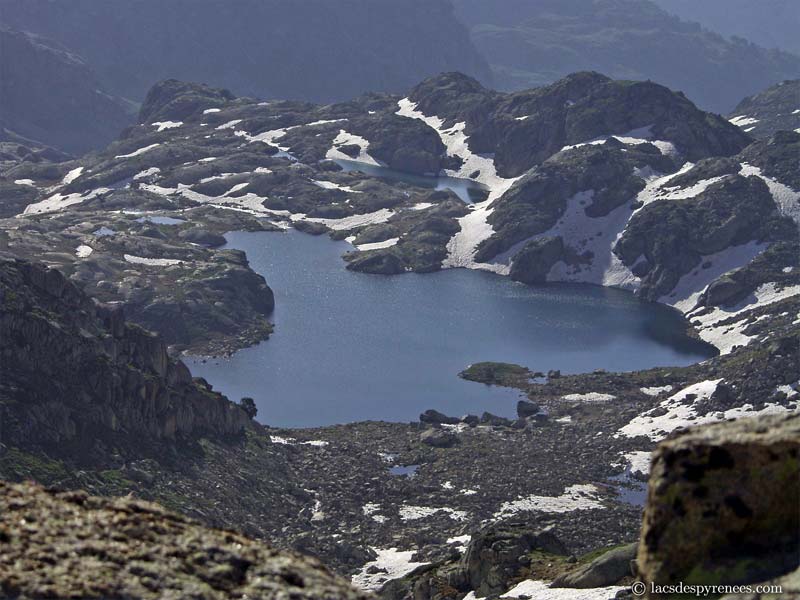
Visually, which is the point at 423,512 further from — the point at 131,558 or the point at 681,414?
the point at 131,558

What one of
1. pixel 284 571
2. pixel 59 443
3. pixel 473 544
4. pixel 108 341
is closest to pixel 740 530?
pixel 284 571

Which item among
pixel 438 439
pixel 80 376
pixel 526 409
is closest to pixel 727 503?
pixel 80 376

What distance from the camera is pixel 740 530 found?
22.5 metres

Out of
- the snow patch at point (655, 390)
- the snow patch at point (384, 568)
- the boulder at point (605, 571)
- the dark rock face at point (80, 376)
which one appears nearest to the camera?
the boulder at point (605, 571)

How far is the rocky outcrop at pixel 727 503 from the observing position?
2198cm

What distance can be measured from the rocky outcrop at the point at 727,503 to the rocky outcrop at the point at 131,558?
5.30 metres

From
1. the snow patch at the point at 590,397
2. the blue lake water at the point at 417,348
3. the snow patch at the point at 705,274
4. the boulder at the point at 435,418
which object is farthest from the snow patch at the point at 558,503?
the snow patch at the point at 705,274

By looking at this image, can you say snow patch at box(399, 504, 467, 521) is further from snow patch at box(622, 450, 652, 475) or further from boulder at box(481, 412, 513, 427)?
boulder at box(481, 412, 513, 427)

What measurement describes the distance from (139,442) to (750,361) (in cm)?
6178

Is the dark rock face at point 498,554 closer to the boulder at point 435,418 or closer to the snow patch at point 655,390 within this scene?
the boulder at point 435,418

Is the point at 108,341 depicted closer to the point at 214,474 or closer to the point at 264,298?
the point at 214,474

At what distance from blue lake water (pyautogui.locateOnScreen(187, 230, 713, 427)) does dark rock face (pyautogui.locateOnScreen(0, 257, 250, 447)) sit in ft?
94.9

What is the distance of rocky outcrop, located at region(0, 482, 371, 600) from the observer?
22.3m

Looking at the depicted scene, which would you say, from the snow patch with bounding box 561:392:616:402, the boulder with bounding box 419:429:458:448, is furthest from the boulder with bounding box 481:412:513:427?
the snow patch with bounding box 561:392:616:402
